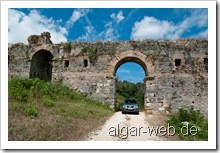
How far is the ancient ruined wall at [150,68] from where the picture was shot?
1584 cm

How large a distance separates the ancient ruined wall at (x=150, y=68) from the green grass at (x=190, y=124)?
0.72 m

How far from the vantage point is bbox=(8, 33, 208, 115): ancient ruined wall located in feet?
52.0

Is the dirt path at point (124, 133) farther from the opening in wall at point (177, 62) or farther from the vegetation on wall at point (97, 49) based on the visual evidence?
the vegetation on wall at point (97, 49)

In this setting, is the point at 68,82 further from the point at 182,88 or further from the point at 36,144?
the point at 36,144

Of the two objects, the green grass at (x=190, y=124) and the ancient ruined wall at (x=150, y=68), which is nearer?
the green grass at (x=190, y=124)

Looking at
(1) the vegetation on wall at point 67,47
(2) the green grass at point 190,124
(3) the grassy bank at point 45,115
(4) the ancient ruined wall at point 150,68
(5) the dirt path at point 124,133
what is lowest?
(2) the green grass at point 190,124

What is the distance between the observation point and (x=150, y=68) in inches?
642

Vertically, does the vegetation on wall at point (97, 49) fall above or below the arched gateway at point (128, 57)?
above

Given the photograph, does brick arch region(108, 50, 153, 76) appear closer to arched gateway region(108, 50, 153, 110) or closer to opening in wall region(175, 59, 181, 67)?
arched gateway region(108, 50, 153, 110)

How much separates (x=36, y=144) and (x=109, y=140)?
2103 mm

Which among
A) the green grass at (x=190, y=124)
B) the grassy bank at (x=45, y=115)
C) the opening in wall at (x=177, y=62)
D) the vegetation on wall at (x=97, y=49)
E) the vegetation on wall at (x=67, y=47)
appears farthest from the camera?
the vegetation on wall at (x=67, y=47)

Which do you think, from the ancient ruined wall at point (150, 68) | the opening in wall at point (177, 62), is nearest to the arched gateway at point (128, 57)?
the ancient ruined wall at point (150, 68)

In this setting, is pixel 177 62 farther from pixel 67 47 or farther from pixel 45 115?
pixel 45 115

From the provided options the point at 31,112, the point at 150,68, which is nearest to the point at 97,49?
the point at 150,68
